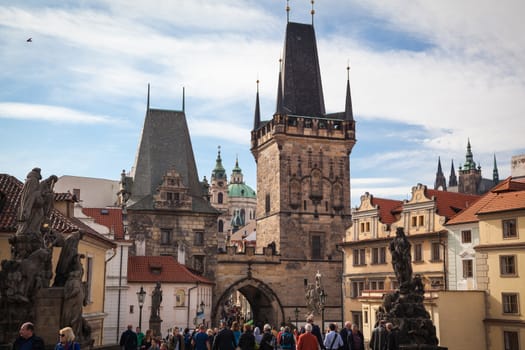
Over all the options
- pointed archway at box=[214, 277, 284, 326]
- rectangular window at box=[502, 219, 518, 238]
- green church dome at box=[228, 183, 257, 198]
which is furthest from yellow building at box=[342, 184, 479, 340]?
green church dome at box=[228, 183, 257, 198]

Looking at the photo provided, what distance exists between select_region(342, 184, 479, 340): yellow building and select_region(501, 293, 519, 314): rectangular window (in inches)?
179

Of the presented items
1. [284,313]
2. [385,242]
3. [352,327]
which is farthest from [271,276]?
[352,327]

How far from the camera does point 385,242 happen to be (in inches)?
1661

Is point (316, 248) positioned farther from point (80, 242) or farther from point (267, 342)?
point (267, 342)

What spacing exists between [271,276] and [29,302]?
41.8 meters

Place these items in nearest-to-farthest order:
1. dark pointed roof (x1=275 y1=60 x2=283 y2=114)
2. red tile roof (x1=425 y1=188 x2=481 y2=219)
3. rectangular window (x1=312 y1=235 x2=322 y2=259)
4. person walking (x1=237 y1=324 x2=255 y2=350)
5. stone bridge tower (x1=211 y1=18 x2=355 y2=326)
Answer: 1. person walking (x1=237 y1=324 x2=255 y2=350)
2. red tile roof (x1=425 y1=188 x2=481 y2=219)
3. stone bridge tower (x1=211 y1=18 x2=355 y2=326)
4. rectangular window (x1=312 y1=235 x2=322 y2=259)
5. dark pointed roof (x1=275 y1=60 x2=283 y2=114)

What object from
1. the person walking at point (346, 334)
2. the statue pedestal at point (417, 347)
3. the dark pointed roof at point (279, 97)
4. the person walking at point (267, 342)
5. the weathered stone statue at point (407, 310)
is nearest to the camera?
the person walking at point (267, 342)

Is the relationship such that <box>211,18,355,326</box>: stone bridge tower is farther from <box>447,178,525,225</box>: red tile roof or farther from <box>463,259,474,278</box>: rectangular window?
<box>447,178,525,225</box>: red tile roof

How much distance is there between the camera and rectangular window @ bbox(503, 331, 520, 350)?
30.7 meters

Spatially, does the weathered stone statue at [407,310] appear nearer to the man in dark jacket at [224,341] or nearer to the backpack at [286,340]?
the backpack at [286,340]

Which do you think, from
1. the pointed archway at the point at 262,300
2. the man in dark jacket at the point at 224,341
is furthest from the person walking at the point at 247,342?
the pointed archway at the point at 262,300

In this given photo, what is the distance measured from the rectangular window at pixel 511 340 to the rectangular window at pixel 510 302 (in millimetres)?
981

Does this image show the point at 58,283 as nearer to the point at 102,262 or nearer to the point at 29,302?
the point at 29,302

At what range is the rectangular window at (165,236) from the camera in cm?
5009
